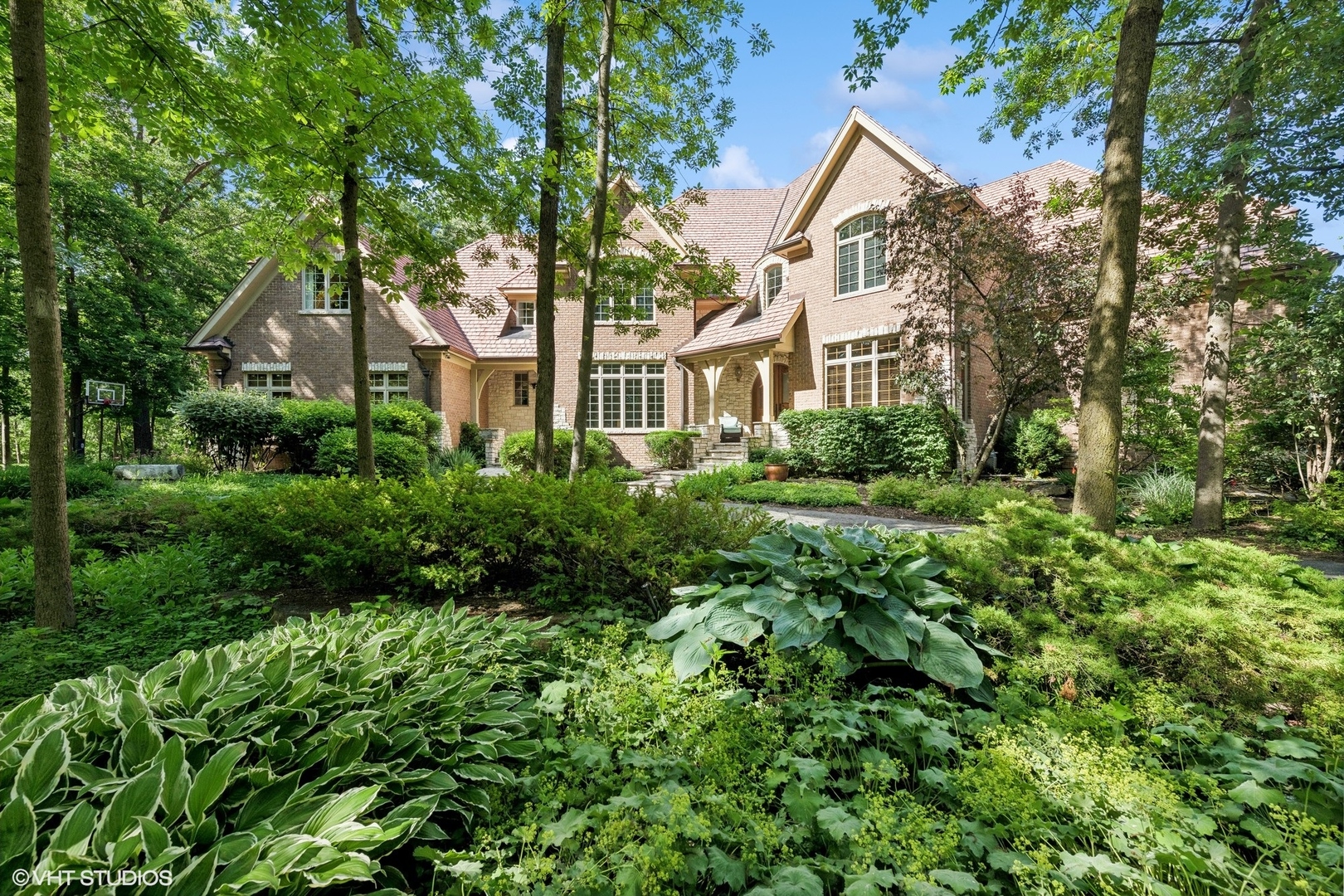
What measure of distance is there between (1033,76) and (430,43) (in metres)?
8.70

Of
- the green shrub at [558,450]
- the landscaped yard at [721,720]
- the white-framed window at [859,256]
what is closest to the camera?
the landscaped yard at [721,720]

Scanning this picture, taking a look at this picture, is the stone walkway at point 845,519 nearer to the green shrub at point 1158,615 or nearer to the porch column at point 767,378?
the green shrub at point 1158,615

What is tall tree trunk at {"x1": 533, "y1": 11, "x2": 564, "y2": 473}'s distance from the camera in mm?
6750

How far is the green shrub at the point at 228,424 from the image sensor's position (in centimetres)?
1329

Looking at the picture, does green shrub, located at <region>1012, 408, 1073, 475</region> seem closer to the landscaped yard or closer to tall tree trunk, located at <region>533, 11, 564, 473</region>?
the landscaped yard

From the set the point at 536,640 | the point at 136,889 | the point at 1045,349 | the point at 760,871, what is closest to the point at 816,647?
the point at 760,871

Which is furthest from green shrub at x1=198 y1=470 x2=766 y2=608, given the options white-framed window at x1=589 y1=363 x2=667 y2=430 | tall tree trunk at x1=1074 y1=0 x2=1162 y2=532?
white-framed window at x1=589 y1=363 x2=667 y2=430

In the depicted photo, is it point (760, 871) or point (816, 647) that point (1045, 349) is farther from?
point (760, 871)

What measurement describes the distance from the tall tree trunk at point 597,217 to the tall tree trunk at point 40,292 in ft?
14.9

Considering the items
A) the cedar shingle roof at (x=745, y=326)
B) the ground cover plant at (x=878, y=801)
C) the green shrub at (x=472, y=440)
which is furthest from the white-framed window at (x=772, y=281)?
the ground cover plant at (x=878, y=801)

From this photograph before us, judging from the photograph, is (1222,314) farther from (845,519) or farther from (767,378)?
(767,378)

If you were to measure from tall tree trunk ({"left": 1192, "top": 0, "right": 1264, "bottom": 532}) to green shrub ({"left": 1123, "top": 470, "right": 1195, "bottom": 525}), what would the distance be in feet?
1.66

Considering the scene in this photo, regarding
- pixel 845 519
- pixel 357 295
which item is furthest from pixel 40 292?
pixel 845 519

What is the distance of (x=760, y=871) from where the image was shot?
5.32ft
